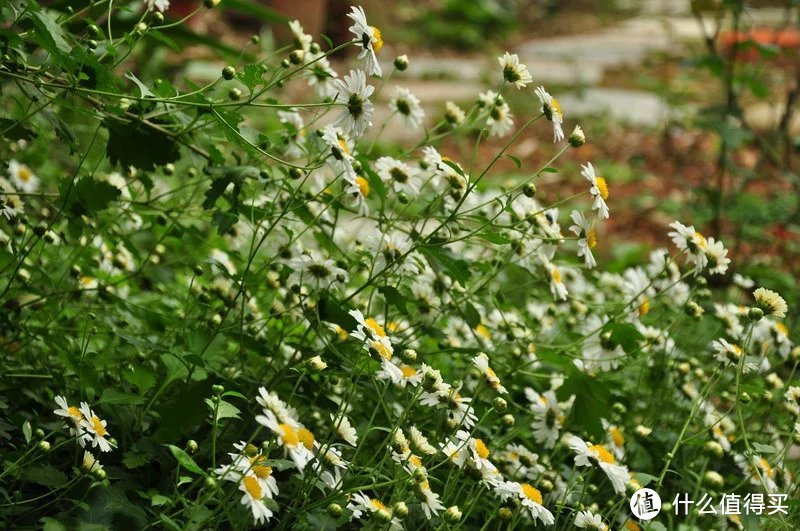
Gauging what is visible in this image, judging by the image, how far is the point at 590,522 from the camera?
1384 millimetres

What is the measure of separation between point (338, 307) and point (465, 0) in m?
6.89

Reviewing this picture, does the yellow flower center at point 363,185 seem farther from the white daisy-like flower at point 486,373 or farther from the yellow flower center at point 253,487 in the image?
the yellow flower center at point 253,487

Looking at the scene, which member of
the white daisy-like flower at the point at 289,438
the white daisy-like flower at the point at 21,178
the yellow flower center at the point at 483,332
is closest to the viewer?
the white daisy-like flower at the point at 289,438

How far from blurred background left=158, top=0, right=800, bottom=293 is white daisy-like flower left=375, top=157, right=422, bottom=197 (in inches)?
9.2

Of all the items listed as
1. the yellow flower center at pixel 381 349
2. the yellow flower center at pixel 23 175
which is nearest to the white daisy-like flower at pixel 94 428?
the yellow flower center at pixel 381 349

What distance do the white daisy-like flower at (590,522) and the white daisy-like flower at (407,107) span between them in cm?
73

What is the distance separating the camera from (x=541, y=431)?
66.1 inches

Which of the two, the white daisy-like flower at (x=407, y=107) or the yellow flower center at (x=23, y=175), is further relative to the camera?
the yellow flower center at (x=23, y=175)

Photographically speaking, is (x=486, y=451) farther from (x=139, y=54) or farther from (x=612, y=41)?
(x=612, y=41)

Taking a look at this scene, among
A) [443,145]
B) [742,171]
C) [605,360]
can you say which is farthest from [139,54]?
[605,360]

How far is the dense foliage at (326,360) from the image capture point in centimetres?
133

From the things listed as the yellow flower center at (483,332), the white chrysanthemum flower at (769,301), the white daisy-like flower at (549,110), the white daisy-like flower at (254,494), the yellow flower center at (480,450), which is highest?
the white daisy-like flower at (549,110)

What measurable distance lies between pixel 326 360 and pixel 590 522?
17.0 inches

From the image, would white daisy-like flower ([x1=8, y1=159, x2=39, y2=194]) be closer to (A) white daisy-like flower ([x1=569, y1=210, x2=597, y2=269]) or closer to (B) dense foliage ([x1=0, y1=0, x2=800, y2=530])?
(B) dense foliage ([x1=0, y1=0, x2=800, y2=530])
